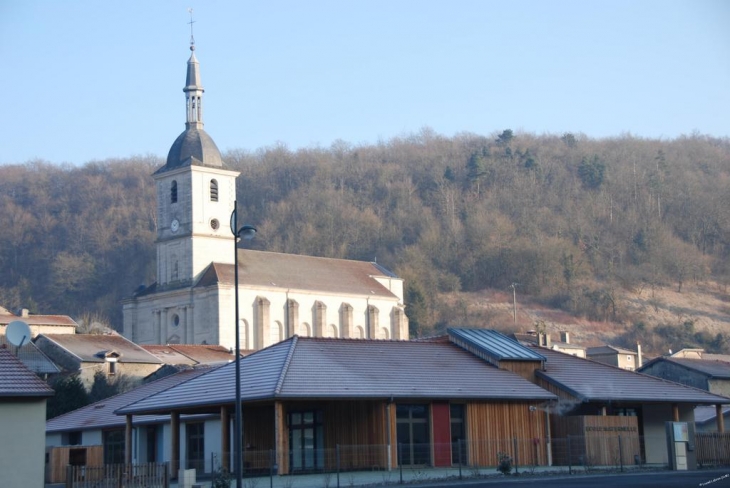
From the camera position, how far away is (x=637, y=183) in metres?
162

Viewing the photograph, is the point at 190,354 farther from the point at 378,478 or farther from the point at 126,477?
the point at 126,477

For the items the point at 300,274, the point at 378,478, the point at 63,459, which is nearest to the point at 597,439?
the point at 378,478

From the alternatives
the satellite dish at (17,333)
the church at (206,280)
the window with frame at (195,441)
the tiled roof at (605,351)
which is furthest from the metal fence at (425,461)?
the church at (206,280)

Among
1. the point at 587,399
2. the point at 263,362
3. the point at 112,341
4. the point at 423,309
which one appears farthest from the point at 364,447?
the point at 423,309

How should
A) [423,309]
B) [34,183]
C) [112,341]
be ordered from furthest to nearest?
[34,183] < [423,309] < [112,341]

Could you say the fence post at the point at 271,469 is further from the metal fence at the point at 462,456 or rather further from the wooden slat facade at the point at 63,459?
the wooden slat facade at the point at 63,459

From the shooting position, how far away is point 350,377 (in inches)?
1395

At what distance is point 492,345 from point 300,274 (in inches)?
2498

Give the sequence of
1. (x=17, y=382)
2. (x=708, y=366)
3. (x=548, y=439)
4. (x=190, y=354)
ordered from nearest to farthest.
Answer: (x=17, y=382), (x=548, y=439), (x=708, y=366), (x=190, y=354)

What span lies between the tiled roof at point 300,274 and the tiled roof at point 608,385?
53.8 meters

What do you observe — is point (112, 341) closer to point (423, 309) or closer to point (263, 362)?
point (263, 362)

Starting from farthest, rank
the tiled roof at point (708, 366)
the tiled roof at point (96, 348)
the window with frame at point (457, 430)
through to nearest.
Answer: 1. the tiled roof at point (96, 348)
2. the tiled roof at point (708, 366)
3. the window with frame at point (457, 430)

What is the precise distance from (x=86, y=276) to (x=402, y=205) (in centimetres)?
4713

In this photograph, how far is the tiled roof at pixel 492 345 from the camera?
136 ft
